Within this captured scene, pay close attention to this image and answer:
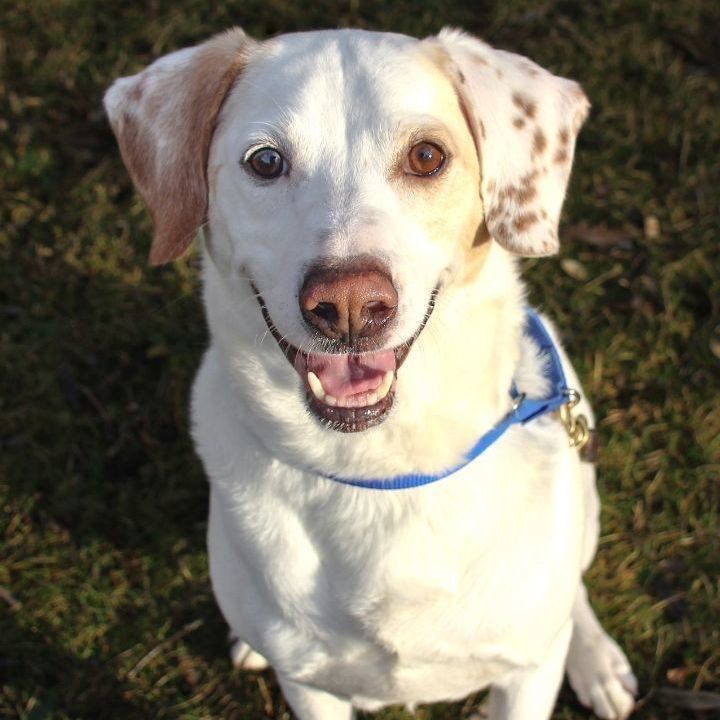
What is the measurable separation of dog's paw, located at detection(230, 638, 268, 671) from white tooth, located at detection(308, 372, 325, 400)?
1.67 metres

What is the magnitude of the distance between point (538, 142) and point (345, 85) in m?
0.51

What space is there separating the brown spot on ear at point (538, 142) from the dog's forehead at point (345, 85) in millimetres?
230

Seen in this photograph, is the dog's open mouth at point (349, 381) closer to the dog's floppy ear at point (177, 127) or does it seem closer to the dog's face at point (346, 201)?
the dog's face at point (346, 201)

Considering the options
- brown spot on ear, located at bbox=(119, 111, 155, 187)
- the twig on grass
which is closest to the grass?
the twig on grass

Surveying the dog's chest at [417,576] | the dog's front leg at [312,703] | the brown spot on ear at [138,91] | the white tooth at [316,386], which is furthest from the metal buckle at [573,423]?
the brown spot on ear at [138,91]

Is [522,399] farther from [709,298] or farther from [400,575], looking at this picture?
[709,298]

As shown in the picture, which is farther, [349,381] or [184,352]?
[184,352]

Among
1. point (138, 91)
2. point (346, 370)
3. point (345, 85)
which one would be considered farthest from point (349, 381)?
point (138, 91)

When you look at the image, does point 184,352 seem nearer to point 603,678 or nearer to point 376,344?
point 603,678

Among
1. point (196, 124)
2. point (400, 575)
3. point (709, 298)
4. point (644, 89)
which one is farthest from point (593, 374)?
point (196, 124)

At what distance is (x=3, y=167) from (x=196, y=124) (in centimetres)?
282

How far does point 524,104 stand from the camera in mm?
2551

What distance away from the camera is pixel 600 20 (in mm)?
5223

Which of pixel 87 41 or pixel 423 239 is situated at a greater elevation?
pixel 423 239
